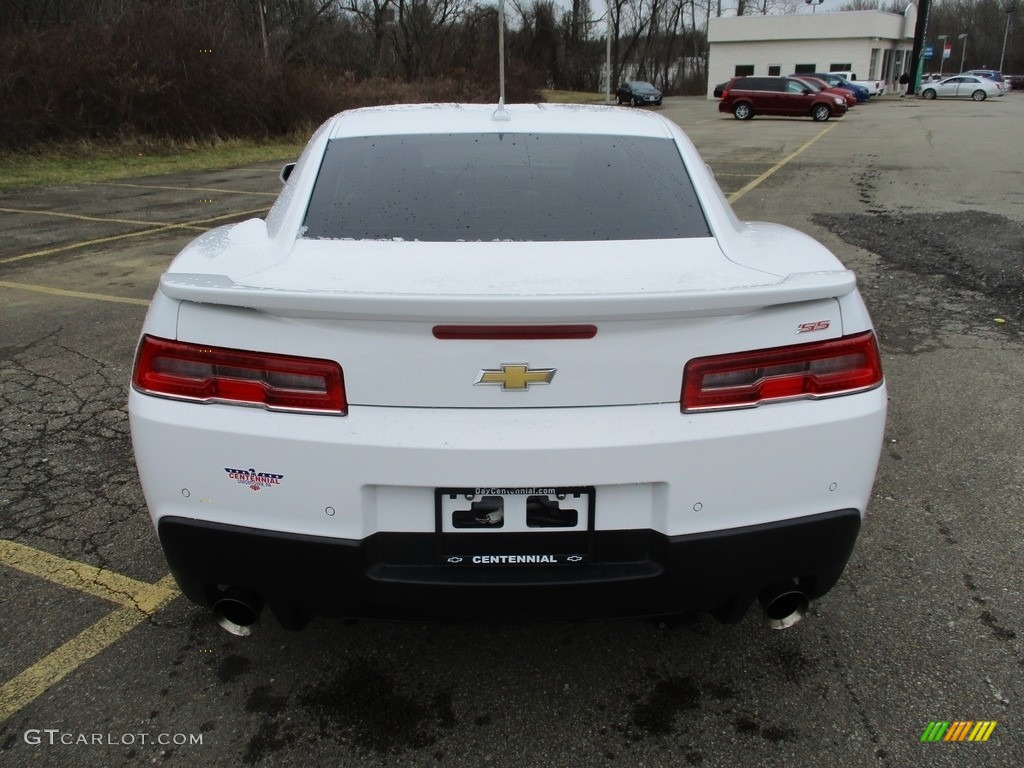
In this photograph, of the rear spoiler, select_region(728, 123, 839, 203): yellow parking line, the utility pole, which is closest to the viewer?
the rear spoiler

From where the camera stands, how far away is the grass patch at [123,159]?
594 inches

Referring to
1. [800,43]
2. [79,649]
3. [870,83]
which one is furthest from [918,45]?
[79,649]

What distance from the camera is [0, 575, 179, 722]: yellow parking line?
2.29 meters

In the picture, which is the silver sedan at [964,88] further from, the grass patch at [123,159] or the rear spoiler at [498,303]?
the rear spoiler at [498,303]

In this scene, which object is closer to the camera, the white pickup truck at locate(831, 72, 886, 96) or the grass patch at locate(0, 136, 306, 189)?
the grass patch at locate(0, 136, 306, 189)

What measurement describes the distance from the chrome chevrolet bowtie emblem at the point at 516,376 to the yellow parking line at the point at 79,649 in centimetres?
162

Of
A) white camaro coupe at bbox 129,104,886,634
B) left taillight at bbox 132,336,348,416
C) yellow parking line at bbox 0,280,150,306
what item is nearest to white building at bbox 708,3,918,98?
yellow parking line at bbox 0,280,150,306

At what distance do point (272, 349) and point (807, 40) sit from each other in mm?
63558

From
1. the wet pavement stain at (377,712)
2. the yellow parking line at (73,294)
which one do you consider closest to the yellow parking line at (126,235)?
the yellow parking line at (73,294)

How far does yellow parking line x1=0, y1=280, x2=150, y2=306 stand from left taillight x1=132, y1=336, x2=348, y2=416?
4.77 meters

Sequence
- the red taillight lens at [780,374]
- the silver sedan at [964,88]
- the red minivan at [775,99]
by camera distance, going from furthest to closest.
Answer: the silver sedan at [964,88] < the red minivan at [775,99] < the red taillight lens at [780,374]

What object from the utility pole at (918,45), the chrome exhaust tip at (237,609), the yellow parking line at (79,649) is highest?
the utility pole at (918,45)

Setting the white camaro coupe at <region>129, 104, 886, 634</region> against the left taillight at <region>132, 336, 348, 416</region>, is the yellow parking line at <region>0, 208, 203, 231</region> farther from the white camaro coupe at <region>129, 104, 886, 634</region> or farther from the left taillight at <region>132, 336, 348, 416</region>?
the white camaro coupe at <region>129, 104, 886, 634</region>

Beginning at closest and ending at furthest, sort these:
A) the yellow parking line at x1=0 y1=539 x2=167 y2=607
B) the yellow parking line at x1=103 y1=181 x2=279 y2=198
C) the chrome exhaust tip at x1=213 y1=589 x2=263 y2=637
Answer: the chrome exhaust tip at x1=213 y1=589 x2=263 y2=637
the yellow parking line at x1=0 y1=539 x2=167 y2=607
the yellow parking line at x1=103 y1=181 x2=279 y2=198
